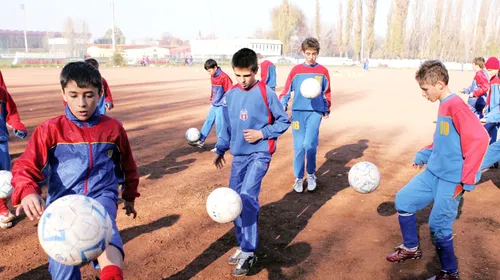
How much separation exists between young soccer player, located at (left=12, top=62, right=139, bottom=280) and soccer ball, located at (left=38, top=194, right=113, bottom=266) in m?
0.28

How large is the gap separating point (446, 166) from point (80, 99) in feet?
10.7

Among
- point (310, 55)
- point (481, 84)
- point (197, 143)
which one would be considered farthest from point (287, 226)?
point (481, 84)

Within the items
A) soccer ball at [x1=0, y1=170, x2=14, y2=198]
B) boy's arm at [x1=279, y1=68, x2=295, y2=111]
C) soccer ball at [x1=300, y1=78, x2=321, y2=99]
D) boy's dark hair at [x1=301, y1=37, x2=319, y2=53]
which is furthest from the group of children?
boy's arm at [x1=279, y1=68, x2=295, y2=111]

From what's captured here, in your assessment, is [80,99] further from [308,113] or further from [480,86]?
[480,86]

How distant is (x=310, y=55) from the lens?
6609 millimetres

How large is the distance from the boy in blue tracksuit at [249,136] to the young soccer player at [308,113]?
2.24m

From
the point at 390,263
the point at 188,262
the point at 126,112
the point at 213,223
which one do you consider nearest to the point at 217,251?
the point at 188,262

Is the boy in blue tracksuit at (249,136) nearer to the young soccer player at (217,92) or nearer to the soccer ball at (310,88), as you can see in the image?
the soccer ball at (310,88)

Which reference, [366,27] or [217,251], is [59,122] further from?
[366,27]

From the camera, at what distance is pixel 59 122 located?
9.51 ft

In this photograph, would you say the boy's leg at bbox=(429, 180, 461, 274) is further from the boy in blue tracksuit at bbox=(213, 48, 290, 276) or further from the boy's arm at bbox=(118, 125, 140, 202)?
the boy's arm at bbox=(118, 125, 140, 202)

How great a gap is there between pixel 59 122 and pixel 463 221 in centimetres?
521

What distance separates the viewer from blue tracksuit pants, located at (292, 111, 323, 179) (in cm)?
663

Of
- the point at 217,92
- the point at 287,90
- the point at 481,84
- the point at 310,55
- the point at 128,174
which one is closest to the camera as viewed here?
the point at 128,174
